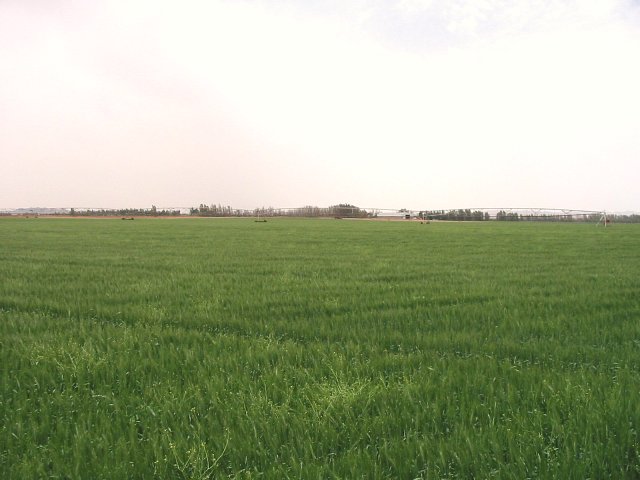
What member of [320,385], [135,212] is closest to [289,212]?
[135,212]

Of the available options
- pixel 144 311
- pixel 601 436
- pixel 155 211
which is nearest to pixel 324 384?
pixel 601 436

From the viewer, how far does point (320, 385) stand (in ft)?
9.73

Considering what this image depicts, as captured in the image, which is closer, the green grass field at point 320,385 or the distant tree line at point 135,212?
the green grass field at point 320,385

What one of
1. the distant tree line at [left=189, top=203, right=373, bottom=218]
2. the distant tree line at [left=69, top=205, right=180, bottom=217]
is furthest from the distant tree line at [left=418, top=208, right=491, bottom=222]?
the distant tree line at [left=69, top=205, right=180, bottom=217]

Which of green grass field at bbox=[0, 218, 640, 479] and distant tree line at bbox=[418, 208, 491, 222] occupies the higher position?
distant tree line at bbox=[418, 208, 491, 222]

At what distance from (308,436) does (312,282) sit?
5.57 m

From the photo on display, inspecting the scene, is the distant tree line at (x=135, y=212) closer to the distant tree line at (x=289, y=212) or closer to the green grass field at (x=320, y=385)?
the distant tree line at (x=289, y=212)

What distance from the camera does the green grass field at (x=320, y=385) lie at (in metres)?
2.16

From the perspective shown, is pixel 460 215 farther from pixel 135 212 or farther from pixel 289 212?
pixel 135 212

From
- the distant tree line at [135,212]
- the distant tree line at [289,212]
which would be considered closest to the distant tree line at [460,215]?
the distant tree line at [289,212]

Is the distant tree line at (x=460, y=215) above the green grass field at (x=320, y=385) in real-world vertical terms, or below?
above

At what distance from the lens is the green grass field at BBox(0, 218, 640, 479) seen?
2.16m

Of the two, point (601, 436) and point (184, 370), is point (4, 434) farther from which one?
point (601, 436)

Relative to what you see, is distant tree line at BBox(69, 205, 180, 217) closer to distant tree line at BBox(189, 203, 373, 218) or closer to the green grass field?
distant tree line at BBox(189, 203, 373, 218)
